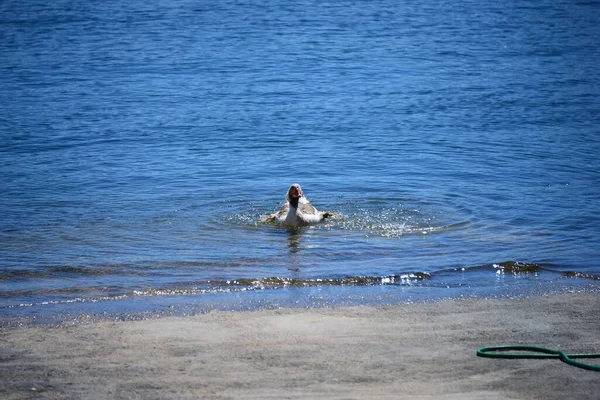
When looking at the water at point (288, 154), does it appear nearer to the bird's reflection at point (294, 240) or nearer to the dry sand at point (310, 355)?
the bird's reflection at point (294, 240)

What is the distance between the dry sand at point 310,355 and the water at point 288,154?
38.0 inches

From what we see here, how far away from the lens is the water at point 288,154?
11.0 meters

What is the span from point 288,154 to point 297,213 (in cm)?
620

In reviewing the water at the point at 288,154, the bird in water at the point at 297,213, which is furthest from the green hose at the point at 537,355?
the bird in water at the point at 297,213

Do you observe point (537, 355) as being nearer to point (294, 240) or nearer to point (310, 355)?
point (310, 355)

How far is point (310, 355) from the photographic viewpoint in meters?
7.71

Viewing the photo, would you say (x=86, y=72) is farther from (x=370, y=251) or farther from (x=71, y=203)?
(x=370, y=251)

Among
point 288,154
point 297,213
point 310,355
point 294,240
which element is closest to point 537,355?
point 310,355

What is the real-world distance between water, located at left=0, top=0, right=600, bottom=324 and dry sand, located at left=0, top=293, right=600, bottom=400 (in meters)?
0.97

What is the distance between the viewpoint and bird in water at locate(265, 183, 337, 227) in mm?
13672

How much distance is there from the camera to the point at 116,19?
37688 mm

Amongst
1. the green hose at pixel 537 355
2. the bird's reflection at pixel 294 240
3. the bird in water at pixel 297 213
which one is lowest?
the green hose at pixel 537 355

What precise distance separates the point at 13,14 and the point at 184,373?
33150mm

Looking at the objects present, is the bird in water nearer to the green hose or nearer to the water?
the water
